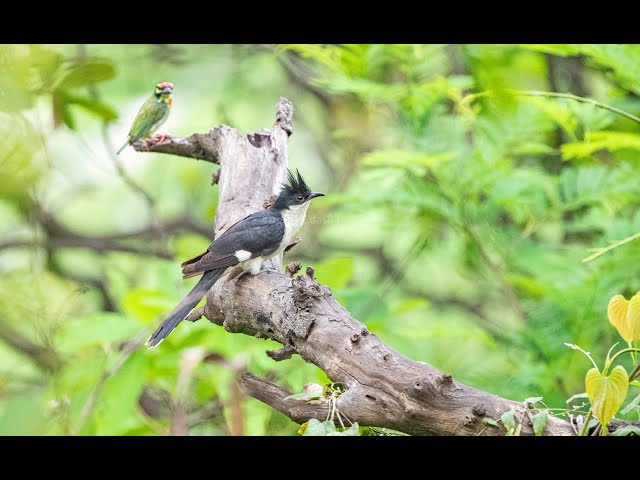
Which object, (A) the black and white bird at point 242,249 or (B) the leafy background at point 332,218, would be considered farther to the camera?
(A) the black and white bird at point 242,249

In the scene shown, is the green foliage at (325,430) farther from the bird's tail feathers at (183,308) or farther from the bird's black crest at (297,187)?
the bird's black crest at (297,187)

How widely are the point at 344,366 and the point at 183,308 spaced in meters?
0.57

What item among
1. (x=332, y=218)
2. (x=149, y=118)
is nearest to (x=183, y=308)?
(x=149, y=118)

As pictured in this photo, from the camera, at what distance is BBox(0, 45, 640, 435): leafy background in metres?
1.51

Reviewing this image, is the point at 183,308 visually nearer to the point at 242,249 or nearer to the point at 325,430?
the point at 242,249

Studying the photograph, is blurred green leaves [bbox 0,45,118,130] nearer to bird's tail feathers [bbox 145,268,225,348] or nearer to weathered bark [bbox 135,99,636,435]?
weathered bark [bbox 135,99,636,435]

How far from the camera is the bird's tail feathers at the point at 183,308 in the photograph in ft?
5.94

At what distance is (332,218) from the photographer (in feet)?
10.6

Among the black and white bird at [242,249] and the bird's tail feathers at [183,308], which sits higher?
the black and white bird at [242,249]

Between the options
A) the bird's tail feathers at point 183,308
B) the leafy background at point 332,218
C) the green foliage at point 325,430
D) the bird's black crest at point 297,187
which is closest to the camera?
the green foliage at point 325,430

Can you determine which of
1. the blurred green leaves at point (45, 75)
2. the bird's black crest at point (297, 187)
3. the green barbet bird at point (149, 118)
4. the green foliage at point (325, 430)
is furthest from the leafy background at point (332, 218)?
the green foliage at point (325, 430)

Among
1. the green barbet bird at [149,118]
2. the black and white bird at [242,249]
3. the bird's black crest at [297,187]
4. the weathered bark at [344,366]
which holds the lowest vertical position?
the weathered bark at [344,366]

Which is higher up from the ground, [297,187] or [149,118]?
[149,118]

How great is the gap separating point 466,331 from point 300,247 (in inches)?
48.7
